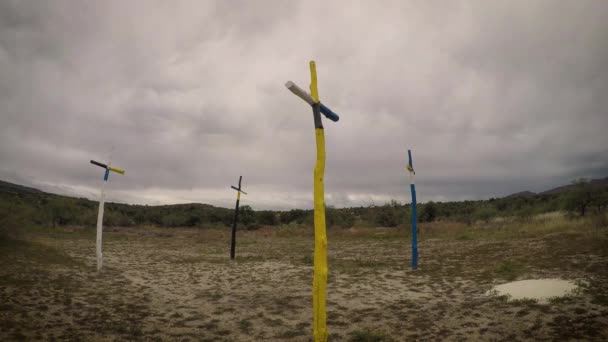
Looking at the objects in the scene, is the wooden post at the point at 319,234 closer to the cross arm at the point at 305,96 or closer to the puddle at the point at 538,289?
the cross arm at the point at 305,96

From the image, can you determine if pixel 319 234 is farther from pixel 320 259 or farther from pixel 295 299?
pixel 295 299

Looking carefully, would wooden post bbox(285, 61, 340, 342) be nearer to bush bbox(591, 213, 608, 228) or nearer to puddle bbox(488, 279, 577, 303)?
puddle bbox(488, 279, 577, 303)

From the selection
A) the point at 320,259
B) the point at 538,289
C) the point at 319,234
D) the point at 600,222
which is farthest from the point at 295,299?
the point at 600,222

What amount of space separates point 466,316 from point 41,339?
8.01m

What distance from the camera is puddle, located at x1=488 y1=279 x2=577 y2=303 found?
7453 mm

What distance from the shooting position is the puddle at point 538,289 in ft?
24.5

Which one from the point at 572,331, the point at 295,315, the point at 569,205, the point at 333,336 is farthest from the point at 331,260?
the point at 569,205

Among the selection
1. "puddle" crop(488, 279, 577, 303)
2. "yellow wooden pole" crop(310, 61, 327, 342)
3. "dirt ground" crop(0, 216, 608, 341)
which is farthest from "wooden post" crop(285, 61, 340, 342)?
"puddle" crop(488, 279, 577, 303)

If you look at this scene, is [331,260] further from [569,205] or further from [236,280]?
[569,205]

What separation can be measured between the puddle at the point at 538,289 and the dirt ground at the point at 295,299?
0.28 metres

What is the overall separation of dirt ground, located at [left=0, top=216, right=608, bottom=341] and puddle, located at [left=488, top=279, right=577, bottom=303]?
28 cm

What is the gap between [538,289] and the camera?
7.84 meters

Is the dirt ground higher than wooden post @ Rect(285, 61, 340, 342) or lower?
lower

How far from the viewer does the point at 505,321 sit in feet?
20.7
